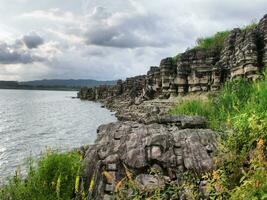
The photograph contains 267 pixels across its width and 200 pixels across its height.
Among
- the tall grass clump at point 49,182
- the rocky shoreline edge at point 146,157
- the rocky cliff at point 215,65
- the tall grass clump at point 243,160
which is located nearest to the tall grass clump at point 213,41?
the rocky cliff at point 215,65

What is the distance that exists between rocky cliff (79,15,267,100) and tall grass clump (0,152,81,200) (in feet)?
49.5

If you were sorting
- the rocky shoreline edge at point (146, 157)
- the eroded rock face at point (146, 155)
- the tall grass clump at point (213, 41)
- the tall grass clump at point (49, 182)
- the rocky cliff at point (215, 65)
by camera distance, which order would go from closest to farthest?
the rocky shoreline edge at point (146, 157), the eroded rock face at point (146, 155), the tall grass clump at point (49, 182), the rocky cliff at point (215, 65), the tall grass clump at point (213, 41)

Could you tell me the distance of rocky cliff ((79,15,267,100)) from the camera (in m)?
27.9

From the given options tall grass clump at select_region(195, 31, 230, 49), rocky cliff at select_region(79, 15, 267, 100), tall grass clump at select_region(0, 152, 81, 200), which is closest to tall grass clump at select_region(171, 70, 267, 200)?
tall grass clump at select_region(0, 152, 81, 200)

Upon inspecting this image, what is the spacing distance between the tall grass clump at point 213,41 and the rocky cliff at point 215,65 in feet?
2.77

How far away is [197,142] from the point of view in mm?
10875

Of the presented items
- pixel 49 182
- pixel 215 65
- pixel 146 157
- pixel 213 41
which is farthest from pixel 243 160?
pixel 213 41

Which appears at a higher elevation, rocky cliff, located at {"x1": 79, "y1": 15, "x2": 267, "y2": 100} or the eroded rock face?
rocky cliff, located at {"x1": 79, "y1": 15, "x2": 267, "y2": 100}

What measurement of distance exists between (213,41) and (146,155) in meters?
33.1

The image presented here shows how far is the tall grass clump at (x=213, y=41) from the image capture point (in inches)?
1609

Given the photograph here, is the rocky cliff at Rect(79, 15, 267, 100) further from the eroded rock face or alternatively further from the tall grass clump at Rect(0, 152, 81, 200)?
the tall grass clump at Rect(0, 152, 81, 200)

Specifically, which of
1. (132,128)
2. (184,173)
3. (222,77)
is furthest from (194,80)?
(184,173)

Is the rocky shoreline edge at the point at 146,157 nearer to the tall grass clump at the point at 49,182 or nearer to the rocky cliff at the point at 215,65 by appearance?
the tall grass clump at the point at 49,182

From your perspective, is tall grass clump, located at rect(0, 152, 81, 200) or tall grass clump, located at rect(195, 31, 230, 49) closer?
tall grass clump, located at rect(0, 152, 81, 200)
